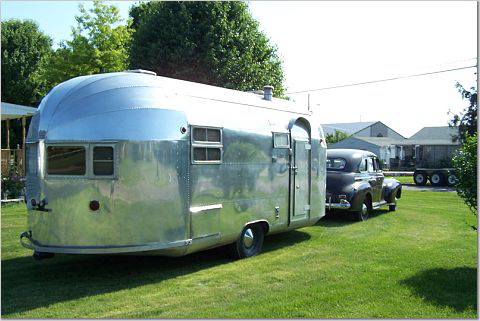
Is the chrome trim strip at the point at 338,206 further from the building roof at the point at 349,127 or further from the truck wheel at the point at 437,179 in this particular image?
the building roof at the point at 349,127

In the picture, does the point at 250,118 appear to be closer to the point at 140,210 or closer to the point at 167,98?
the point at 167,98

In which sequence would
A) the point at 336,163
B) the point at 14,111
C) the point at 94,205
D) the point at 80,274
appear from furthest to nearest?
the point at 14,111 → the point at 336,163 → the point at 80,274 → the point at 94,205

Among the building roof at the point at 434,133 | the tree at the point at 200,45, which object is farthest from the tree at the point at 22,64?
the building roof at the point at 434,133

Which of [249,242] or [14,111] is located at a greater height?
[14,111]

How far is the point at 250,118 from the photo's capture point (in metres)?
8.52

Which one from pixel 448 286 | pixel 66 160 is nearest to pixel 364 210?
pixel 448 286

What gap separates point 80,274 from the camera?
7.35m

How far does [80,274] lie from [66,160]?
1834 millimetres

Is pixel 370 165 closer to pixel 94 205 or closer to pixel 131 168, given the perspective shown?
pixel 131 168

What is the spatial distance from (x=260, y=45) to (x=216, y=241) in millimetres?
9795

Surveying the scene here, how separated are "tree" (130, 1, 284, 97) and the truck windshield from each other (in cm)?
347

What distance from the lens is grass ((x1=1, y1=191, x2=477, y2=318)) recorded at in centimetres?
582

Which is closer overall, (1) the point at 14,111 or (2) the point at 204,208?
(2) the point at 204,208

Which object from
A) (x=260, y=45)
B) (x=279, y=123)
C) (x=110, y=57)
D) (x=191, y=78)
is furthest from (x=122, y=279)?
(x=110, y=57)
